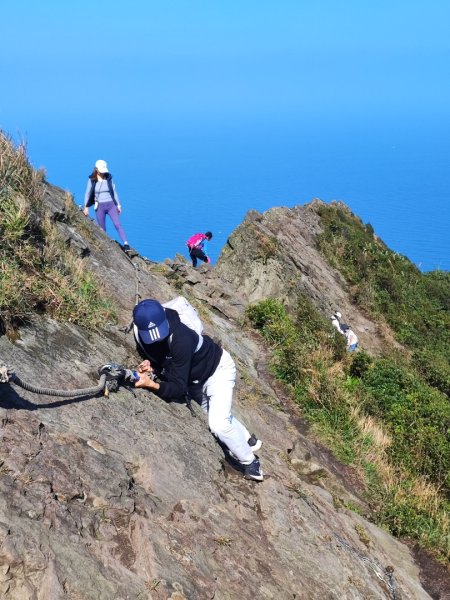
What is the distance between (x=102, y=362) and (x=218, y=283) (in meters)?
9.95

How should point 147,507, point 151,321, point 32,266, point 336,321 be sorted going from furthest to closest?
point 336,321 < point 32,266 < point 151,321 < point 147,507

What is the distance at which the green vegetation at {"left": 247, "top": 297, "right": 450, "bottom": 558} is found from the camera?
859cm

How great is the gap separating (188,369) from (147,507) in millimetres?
1342

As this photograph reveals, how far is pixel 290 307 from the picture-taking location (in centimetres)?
1648

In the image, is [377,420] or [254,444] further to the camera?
[377,420]

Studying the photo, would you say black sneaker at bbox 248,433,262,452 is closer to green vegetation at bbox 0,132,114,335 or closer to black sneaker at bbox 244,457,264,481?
black sneaker at bbox 244,457,264,481

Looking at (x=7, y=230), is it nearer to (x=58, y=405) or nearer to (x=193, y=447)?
(x=58, y=405)

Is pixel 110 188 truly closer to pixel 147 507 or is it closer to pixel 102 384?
pixel 102 384

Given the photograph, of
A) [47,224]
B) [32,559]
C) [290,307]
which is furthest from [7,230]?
[290,307]

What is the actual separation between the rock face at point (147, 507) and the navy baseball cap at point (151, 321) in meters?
0.93

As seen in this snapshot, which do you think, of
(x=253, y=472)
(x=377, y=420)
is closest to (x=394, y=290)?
(x=377, y=420)

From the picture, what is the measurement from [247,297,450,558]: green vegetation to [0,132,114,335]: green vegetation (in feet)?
15.5

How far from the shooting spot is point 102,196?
12.2 metres

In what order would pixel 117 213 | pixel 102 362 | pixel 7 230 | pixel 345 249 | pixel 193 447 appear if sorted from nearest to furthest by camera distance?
pixel 193 447, pixel 102 362, pixel 7 230, pixel 117 213, pixel 345 249
